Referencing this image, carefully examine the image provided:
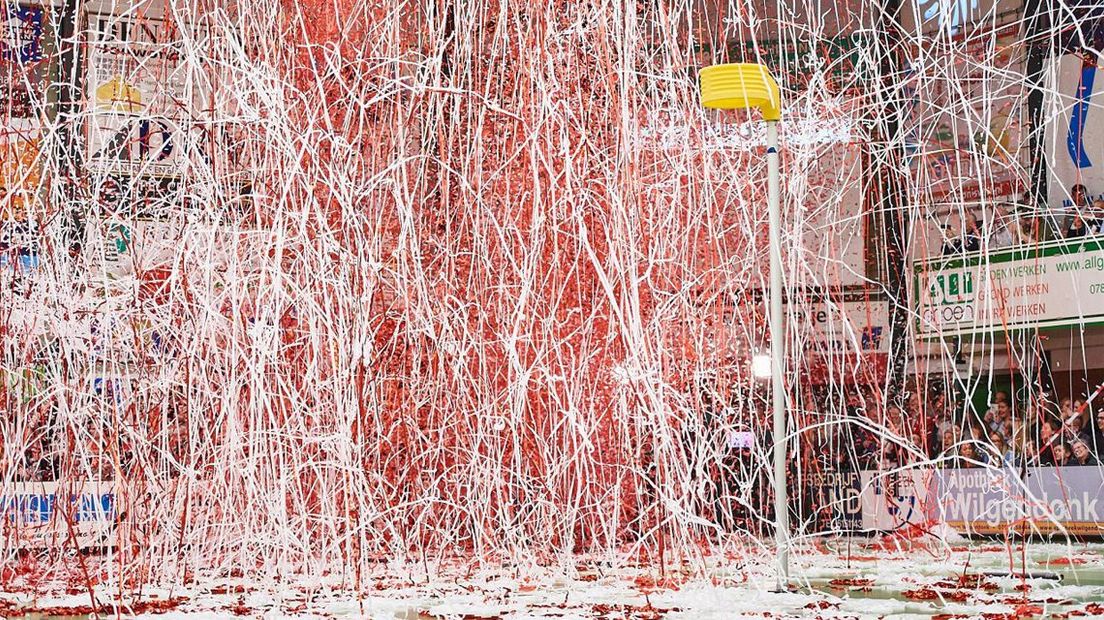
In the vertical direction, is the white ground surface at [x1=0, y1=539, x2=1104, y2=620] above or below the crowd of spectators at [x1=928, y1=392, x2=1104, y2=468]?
below

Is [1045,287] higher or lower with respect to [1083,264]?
lower

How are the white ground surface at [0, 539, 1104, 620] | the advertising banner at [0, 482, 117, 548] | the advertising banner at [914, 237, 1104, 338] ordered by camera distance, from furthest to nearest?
the advertising banner at [914, 237, 1104, 338] < the advertising banner at [0, 482, 117, 548] < the white ground surface at [0, 539, 1104, 620]

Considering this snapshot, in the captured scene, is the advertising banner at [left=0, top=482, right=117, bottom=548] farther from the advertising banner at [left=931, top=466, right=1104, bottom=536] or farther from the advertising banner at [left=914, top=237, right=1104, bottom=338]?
the advertising banner at [left=914, top=237, right=1104, bottom=338]

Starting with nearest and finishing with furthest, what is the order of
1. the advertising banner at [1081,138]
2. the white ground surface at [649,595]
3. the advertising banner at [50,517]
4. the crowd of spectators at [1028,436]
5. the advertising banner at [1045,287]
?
the white ground surface at [649,595] < the advertising banner at [50,517] < the crowd of spectators at [1028,436] < the advertising banner at [1045,287] < the advertising banner at [1081,138]

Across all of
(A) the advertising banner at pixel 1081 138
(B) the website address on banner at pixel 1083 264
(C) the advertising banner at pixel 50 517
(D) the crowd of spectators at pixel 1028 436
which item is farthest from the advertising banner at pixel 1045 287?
(C) the advertising banner at pixel 50 517

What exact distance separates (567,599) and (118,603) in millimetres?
1273

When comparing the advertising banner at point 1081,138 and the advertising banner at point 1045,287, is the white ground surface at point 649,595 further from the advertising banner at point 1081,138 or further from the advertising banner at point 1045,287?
the advertising banner at point 1081,138

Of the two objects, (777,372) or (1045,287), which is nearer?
(777,372)

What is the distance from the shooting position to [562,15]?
15.4 feet

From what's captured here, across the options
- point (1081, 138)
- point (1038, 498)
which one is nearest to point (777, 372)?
point (1038, 498)

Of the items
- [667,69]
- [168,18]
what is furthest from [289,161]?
[667,69]

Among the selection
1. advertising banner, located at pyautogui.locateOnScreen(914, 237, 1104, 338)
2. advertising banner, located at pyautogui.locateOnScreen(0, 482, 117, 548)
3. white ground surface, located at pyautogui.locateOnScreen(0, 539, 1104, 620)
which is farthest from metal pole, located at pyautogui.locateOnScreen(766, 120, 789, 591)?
advertising banner, located at pyautogui.locateOnScreen(914, 237, 1104, 338)

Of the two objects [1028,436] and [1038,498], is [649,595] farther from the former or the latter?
[1028,436]

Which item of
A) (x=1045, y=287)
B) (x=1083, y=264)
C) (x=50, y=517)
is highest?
(x=1083, y=264)
